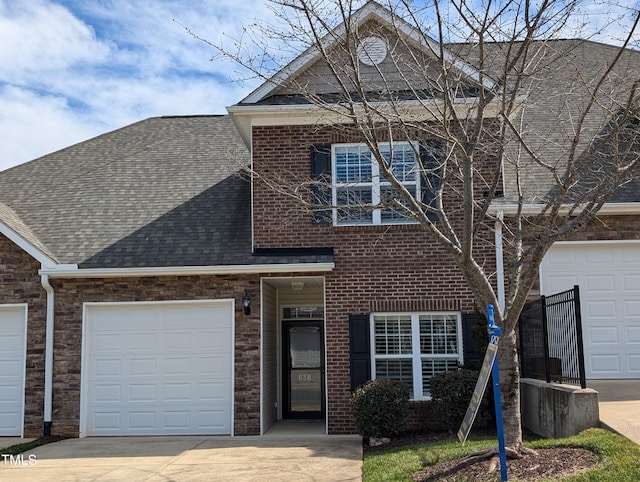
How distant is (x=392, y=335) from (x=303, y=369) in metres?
3.33

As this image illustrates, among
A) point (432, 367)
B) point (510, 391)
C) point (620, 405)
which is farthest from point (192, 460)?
point (620, 405)

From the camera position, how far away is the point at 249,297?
1259cm

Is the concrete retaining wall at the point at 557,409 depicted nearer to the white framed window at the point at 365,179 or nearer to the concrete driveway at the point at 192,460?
the concrete driveway at the point at 192,460

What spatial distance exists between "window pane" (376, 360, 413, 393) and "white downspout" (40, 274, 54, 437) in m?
5.86

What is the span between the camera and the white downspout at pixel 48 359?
12.5 metres

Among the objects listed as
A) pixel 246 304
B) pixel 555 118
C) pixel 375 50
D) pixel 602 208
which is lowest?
pixel 246 304

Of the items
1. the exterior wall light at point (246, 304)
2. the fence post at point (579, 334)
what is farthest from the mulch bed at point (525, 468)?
the exterior wall light at point (246, 304)

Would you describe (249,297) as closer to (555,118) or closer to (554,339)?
(554,339)

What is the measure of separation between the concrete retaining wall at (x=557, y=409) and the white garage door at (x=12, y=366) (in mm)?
8857

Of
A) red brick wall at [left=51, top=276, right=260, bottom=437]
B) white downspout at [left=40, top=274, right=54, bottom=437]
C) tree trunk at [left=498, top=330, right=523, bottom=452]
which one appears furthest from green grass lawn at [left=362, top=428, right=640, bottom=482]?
white downspout at [left=40, top=274, right=54, bottom=437]

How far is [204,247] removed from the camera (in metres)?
13.0

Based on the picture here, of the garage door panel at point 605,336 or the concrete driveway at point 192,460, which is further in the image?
Result: the garage door panel at point 605,336

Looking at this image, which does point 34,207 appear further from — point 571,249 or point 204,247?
point 571,249

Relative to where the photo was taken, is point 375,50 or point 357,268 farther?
point 375,50
